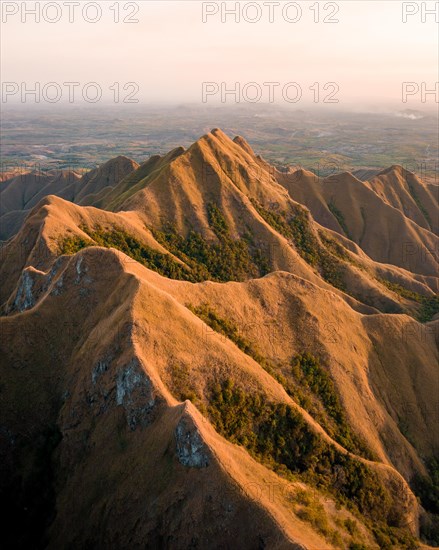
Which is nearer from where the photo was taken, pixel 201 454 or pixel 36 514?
pixel 201 454

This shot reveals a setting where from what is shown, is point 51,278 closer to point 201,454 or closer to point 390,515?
point 201,454

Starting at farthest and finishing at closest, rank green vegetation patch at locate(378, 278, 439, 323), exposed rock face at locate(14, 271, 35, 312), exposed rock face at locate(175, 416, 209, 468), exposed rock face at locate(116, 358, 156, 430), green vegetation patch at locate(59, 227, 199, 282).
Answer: green vegetation patch at locate(378, 278, 439, 323)
green vegetation patch at locate(59, 227, 199, 282)
exposed rock face at locate(14, 271, 35, 312)
exposed rock face at locate(116, 358, 156, 430)
exposed rock face at locate(175, 416, 209, 468)

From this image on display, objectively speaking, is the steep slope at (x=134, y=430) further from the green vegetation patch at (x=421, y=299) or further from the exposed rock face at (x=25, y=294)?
the green vegetation patch at (x=421, y=299)

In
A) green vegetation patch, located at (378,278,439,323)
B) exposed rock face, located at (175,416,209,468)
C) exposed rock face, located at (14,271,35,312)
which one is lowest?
green vegetation patch, located at (378,278,439,323)

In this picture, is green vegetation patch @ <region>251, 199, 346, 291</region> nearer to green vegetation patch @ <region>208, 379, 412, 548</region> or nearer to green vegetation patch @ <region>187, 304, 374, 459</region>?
green vegetation patch @ <region>187, 304, 374, 459</region>

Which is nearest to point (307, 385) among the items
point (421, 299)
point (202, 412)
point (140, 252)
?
point (202, 412)

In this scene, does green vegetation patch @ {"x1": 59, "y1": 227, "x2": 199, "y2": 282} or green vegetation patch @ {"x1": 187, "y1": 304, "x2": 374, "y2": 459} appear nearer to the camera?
green vegetation patch @ {"x1": 187, "y1": 304, "x2": 374, "y2": 459}

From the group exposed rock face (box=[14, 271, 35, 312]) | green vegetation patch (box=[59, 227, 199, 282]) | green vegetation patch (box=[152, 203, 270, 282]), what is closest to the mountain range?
exposed rock face (box=[14, 271, 35, 312])

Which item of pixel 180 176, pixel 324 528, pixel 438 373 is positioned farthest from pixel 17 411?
pixel 180 176
